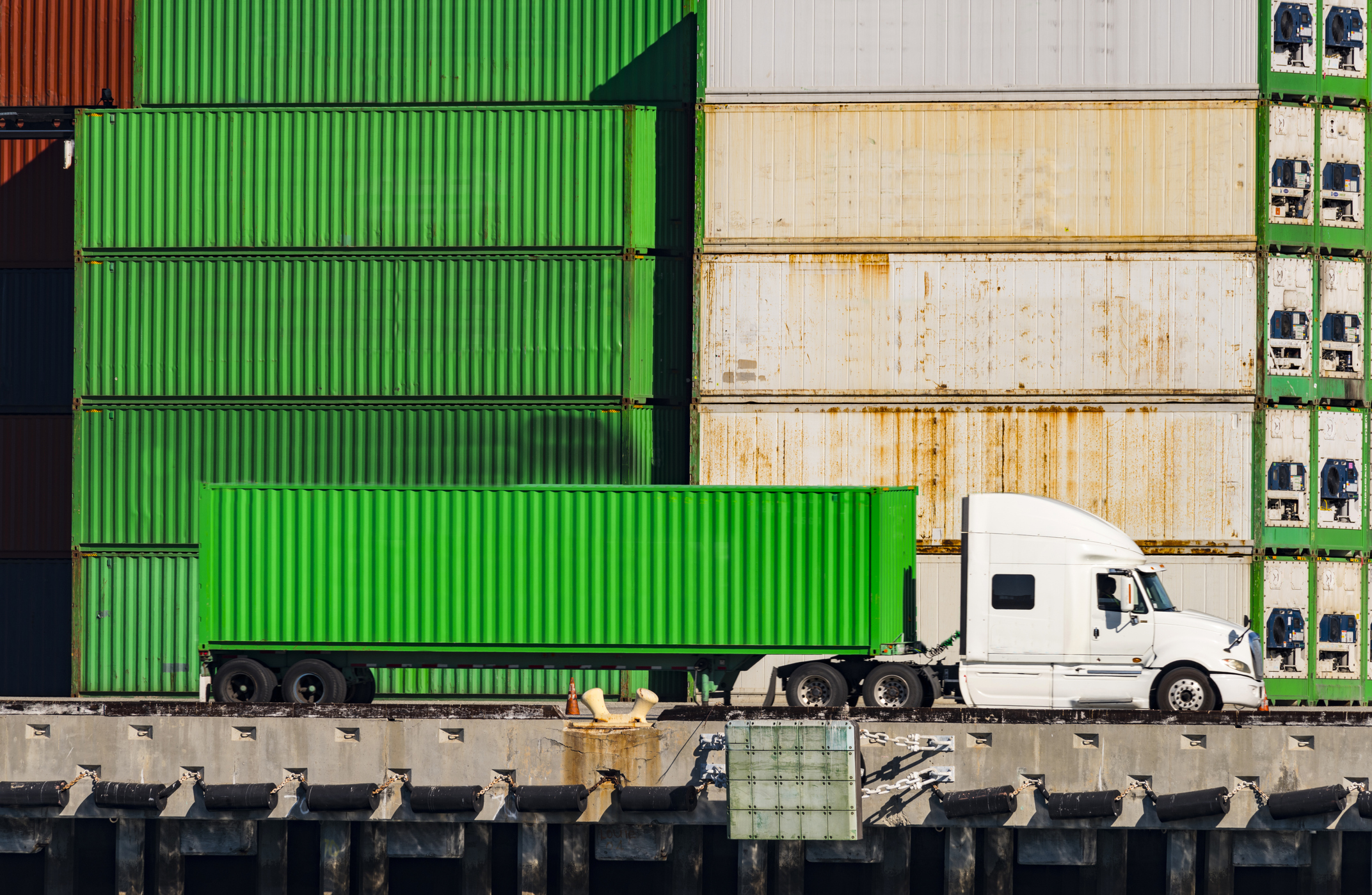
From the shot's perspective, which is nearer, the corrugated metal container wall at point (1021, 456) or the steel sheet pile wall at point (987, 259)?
the corrugated metal container wall at point (1021, 456)

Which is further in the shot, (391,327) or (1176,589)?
(391,327)

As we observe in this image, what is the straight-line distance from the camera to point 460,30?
26.6m

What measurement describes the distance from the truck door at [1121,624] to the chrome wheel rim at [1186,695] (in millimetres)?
581

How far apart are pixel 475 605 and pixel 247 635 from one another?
350cm

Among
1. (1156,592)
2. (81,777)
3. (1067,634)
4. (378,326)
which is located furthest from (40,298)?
(1156,592)

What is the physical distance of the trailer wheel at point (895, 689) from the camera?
19.8m

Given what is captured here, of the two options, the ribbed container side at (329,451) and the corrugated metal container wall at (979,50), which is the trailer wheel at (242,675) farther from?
the corrugated metal container wall at (979,50)

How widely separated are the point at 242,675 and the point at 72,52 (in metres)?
15.4

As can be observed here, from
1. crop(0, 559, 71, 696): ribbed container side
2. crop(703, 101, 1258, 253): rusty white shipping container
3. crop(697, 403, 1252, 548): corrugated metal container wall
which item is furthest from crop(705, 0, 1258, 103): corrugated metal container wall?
crop(0, 559, 71, 696): ribbed container side

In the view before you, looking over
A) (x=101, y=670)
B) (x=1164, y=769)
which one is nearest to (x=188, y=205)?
(x=101, y=670)

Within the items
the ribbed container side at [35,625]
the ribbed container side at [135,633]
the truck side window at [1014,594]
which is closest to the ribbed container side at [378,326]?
the ribbed container side at [135,633]

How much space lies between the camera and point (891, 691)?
19844mm

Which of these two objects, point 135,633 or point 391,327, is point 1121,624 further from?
point 135,633

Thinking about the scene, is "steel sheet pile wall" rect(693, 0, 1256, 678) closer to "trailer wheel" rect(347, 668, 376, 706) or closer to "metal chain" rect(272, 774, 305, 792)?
"trailer wheel" rect(347, 668, 376, 706)
